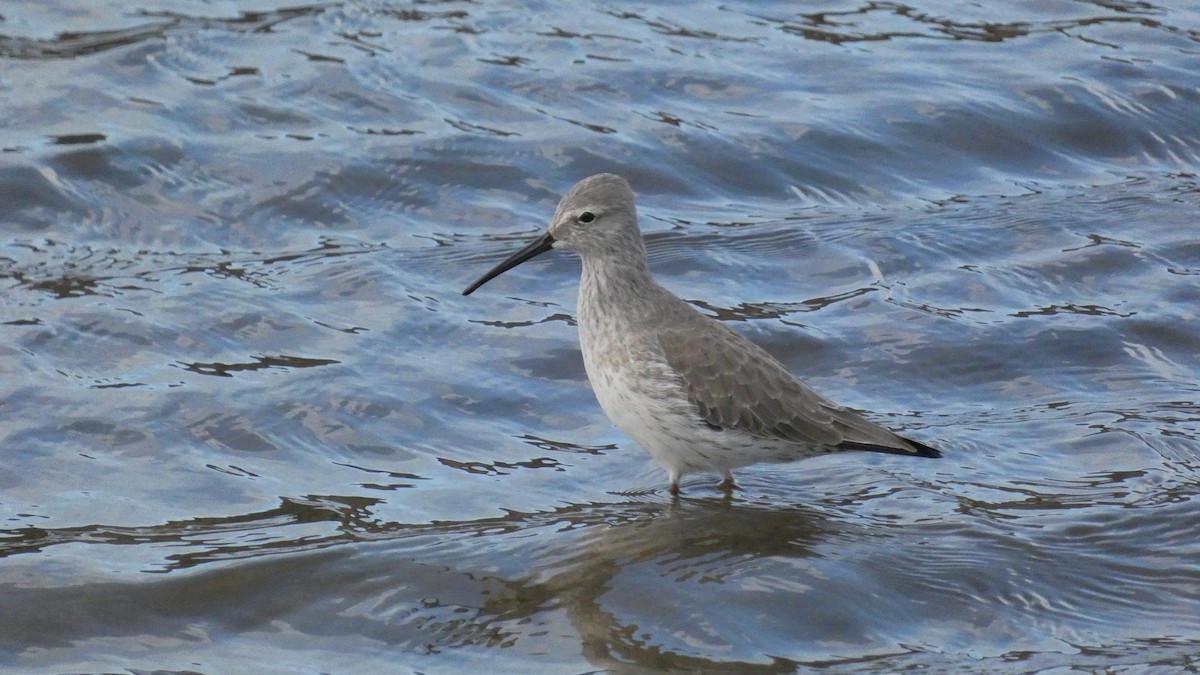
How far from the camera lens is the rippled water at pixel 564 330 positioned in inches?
256

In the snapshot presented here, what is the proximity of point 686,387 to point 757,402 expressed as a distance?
342 mm

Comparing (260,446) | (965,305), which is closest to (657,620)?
(260,446)

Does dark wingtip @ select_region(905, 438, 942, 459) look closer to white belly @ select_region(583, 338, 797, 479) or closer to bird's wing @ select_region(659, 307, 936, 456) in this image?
bird's wing @ select_region(659, 307, 936, 456)

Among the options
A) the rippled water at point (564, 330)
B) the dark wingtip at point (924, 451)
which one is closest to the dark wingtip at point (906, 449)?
the dark wingtip at point (924, 451)

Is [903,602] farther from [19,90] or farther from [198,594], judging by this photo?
[19,90]

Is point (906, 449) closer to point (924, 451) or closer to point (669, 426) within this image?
point (924, 451)

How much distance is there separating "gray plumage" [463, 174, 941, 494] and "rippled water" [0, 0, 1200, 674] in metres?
0.29

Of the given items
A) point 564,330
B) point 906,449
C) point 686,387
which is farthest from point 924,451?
point 564,330

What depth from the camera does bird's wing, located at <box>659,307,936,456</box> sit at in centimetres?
750

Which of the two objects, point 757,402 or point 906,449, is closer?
point 906,449

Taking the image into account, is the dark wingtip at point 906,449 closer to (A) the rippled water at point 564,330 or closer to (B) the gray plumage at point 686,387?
(B) the gray plumage at point 686,387

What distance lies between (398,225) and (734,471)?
11.6 ft

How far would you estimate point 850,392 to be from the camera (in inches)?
345

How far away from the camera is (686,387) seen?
757cm
